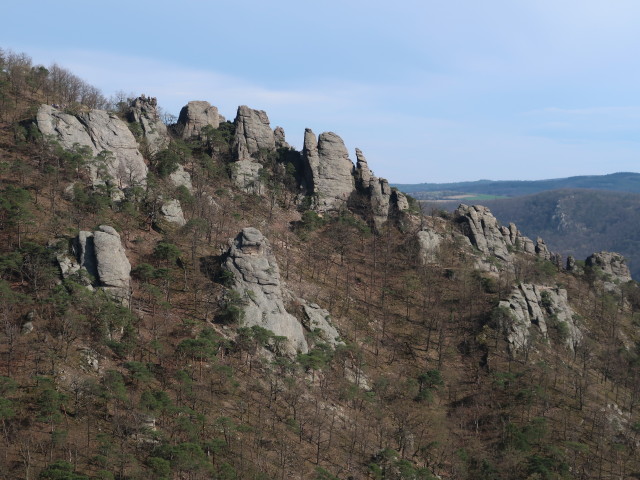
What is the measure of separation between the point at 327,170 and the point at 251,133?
1881 centimetres

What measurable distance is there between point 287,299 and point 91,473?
135ft

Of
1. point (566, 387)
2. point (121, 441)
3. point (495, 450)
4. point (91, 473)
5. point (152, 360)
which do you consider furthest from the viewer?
point (566, 387)

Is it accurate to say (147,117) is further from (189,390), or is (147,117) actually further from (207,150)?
(189,390)

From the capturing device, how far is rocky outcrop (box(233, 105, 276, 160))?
124062 mm

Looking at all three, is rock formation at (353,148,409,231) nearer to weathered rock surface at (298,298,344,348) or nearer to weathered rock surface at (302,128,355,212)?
weathered rock surface at (302,128,355,212)

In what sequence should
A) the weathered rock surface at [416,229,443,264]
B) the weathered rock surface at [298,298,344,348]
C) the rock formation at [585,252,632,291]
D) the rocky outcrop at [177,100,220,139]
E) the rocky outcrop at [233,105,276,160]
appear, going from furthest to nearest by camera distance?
the rock formation at [585,252,632,291]
the rocky outcrop at [177,100,220,139]
the rocky outcrop at [233,105,276,160]
the weathered rock surface at [416,229,443,264]
the weathered rock surface at [298,298,344,348]

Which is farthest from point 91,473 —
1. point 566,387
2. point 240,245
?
point 566,387

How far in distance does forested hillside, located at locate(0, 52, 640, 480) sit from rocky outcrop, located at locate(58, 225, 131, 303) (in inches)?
10.5

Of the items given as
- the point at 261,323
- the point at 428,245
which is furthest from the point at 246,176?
the point at 261,323

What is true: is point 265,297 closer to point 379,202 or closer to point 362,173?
point 379,202

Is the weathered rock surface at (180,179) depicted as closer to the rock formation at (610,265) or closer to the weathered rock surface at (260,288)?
the weathered rock surface at (260,288)

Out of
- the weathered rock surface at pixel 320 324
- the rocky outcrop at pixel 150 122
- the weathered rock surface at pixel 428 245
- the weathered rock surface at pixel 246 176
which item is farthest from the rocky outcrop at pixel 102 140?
the weathered rock surface at pixel 428 245

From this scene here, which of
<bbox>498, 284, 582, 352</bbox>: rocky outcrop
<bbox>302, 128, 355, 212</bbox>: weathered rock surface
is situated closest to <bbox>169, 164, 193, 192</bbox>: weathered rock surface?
<bbox>302, 128, 355, 212</bbox>: weathered rock surface

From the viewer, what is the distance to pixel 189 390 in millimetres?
59688
